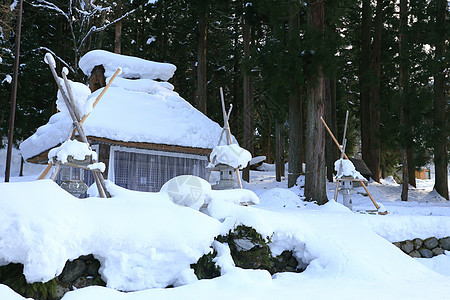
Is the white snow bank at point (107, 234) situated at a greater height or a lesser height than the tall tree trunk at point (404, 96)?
lesser

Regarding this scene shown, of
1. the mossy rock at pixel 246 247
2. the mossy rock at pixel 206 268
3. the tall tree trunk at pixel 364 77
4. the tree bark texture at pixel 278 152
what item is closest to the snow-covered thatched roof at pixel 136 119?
the mossy rock at pixel 246 247

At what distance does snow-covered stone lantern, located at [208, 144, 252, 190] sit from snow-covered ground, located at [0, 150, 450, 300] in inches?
71.6

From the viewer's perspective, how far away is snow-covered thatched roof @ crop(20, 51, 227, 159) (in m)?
9.14

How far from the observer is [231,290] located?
4.29 metres

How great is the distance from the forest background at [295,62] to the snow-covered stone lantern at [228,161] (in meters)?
3.92

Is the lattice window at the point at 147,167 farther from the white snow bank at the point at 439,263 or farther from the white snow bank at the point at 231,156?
the white snow bank at the point at 439,263

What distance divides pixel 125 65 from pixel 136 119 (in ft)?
9.43

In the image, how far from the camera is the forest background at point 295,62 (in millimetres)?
11242

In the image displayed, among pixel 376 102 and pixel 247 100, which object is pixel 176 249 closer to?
pixel 247 100

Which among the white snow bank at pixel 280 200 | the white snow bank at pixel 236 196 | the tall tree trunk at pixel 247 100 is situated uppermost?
the tall tree trunk at pixel 247 100

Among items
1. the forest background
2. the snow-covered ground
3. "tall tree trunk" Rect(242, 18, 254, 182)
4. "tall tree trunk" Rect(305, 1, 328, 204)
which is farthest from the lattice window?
"tall tree trunk" Rect(242, 18, 254, 182)

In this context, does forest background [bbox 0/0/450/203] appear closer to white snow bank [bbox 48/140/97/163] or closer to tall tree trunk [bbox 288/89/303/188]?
tall tree trunk [bbox 288/89/303/188]

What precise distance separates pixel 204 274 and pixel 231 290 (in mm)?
649

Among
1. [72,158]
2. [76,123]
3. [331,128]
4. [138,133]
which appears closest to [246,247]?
[72,158]
